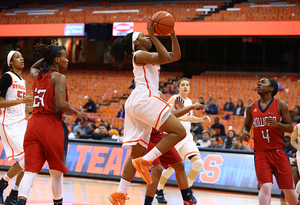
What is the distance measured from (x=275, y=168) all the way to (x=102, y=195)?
3.54 m

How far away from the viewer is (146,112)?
13.3 ft

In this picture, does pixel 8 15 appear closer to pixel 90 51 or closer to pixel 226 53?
pixel 90 51

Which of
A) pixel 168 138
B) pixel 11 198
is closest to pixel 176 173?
pixel 168 138

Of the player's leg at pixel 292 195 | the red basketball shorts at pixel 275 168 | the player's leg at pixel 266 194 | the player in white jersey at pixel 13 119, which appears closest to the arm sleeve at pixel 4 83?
the player in white jersey at pixel 13 119

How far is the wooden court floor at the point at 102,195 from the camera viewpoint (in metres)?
6.16

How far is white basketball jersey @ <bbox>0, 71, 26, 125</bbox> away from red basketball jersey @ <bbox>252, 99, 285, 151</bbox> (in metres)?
3.56

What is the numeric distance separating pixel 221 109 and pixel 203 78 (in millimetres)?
3780

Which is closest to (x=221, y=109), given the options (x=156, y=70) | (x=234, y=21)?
(x=234, y=21)

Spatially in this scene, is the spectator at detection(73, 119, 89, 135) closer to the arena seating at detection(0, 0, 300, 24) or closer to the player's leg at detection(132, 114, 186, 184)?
the player's leg at detection(132, 114, 186, 184)

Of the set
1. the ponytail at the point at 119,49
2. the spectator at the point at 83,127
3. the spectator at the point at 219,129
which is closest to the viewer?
the ponytail at the point at 119,49

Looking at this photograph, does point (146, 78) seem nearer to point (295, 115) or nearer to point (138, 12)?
point (295, 115)

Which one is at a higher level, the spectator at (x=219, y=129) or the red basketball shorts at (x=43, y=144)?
the red basketball shorts at (x=43, y=144)

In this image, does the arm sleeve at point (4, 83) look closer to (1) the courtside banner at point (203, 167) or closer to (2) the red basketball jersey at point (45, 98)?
(2) the red basketball jersey at point (45, 98)

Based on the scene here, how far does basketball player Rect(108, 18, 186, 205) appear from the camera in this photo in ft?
13.2
